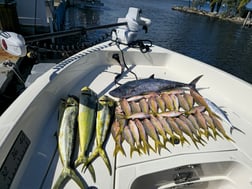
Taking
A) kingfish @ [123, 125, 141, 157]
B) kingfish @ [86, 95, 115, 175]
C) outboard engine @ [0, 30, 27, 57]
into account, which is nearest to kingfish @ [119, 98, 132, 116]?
kingfish @ [86, 95, 115, 175]

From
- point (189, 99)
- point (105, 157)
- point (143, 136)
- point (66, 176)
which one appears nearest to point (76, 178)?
point (66, 176)

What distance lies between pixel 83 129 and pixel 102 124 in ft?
0.61

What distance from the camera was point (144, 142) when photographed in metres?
1.69

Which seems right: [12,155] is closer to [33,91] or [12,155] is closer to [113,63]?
[33,91]

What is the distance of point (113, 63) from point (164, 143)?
6.15 ft

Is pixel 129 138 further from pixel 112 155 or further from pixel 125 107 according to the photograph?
pixel 125 107

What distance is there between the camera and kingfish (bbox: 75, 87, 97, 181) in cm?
152

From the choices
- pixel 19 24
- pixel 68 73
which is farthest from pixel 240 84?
pixel 19 24

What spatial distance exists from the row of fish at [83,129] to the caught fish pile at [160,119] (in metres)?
0.12

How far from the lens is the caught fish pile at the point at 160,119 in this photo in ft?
5.64

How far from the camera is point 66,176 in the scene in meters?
1.39

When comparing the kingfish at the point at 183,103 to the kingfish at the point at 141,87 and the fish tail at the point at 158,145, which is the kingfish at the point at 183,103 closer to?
the kingfish at the point at 141,87

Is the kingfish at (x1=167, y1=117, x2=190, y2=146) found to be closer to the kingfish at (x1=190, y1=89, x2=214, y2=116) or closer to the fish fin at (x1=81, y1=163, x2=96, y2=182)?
the kingfish at (x1=190, y1=89, x2=214, y2=116)

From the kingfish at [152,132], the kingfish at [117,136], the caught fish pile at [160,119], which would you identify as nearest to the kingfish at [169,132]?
the caught fish pile at [160,119]
